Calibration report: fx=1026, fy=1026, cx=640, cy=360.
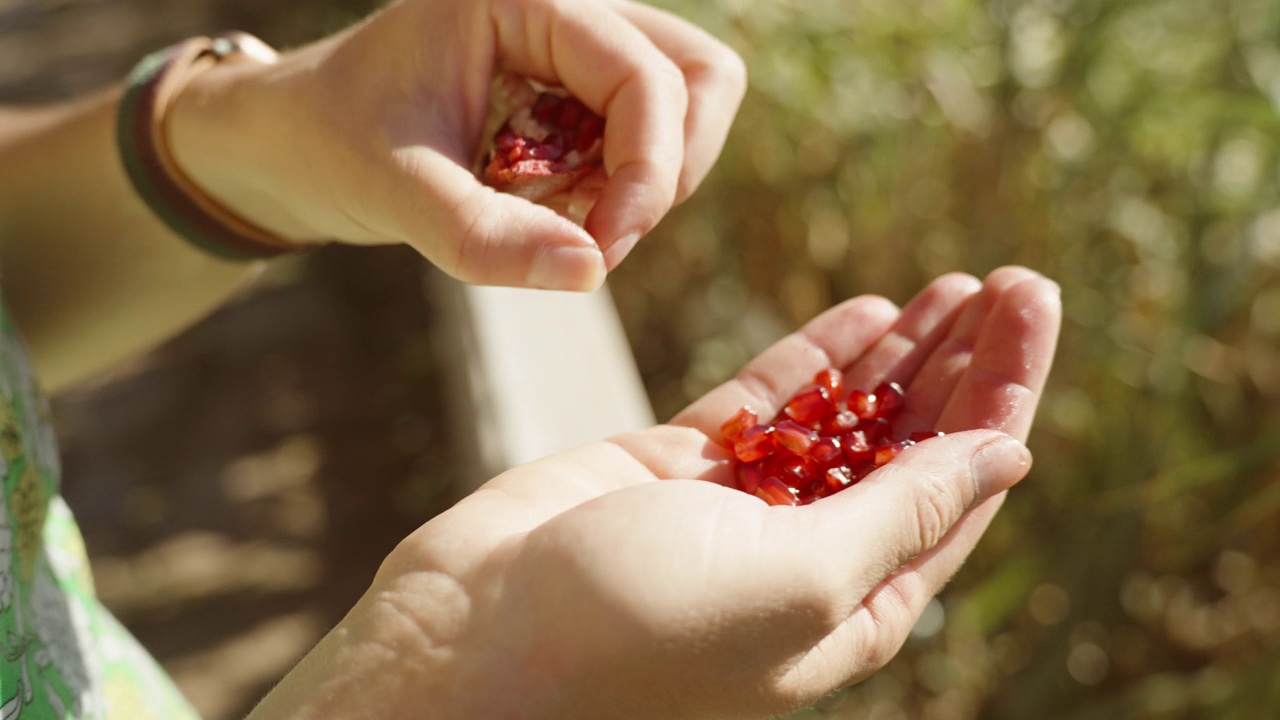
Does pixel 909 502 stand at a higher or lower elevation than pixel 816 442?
higher

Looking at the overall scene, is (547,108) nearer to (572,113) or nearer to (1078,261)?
(572,113)

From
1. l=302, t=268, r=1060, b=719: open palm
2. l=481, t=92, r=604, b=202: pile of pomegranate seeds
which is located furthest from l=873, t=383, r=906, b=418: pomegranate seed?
l=481, t=92, r=604, b=202: pile of pomegranate seeds

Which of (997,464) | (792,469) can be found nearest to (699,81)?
(792,469)

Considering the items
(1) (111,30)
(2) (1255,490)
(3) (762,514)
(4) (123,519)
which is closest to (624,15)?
(3) (762,514)

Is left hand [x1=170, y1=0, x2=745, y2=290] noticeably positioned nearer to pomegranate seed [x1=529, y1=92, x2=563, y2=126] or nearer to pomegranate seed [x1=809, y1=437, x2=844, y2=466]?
pomegranate seed [x1=529, y1=92, x2=563, y2=126]

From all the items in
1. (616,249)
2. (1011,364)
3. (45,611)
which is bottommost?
(45,611)

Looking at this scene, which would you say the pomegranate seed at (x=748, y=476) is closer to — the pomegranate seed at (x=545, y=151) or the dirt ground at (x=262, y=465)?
the pomegranate seed at (x=545, y=151)
